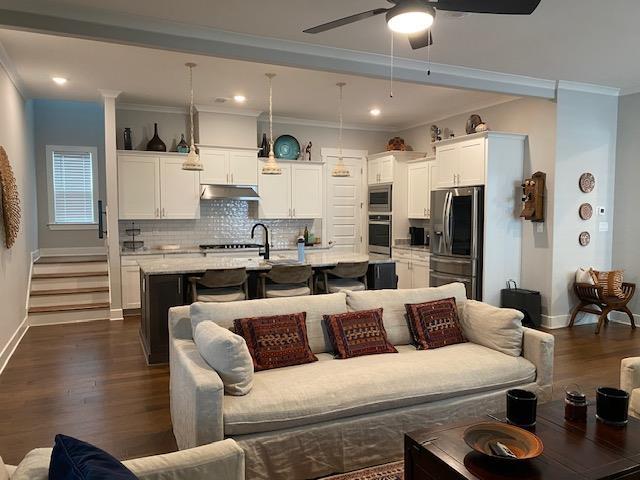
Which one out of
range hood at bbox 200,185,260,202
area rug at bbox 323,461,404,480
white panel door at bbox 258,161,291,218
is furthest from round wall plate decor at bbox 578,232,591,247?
area rug at bbox 323,461,404,480

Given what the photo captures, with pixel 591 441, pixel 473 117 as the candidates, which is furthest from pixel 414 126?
pixel 591 441

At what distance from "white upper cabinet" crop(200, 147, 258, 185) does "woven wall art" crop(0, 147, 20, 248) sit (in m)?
2.63

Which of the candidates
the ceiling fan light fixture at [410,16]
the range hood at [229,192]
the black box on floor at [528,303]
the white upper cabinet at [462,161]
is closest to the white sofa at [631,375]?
the ceiling fan light fixture at [410,16]

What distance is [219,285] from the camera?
4516 millimetres

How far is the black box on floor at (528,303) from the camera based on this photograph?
584 centimetres

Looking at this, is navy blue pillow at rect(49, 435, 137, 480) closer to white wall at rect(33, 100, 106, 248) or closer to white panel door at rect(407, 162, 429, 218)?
white panel door at rect(407, 162, 429, 218)

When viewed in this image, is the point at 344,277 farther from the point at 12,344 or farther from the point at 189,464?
the point at 189,464

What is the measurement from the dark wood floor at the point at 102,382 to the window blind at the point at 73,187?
8.78 ft

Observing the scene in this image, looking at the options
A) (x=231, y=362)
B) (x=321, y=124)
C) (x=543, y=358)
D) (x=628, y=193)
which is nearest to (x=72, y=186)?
(x=321, y=124)

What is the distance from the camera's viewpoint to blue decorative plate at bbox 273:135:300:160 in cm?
780

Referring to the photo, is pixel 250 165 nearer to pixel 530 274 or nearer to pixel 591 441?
pixel 530 274

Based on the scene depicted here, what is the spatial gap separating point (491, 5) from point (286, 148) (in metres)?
5.49

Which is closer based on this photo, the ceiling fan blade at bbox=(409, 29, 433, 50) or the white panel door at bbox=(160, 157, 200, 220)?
the ceiling fan blade at bbox=(409, 29, 433, 50)

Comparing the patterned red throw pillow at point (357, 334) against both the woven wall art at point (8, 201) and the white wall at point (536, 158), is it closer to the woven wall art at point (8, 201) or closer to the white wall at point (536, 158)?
the woven wall art at point (8, 201)
